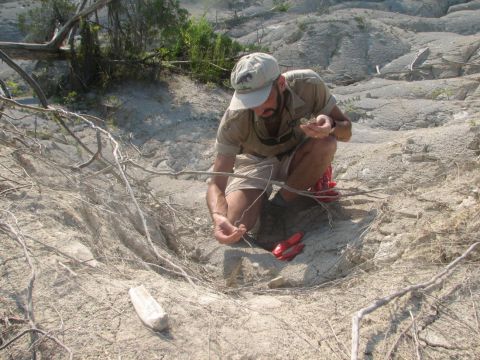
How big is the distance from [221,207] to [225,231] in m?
0.20

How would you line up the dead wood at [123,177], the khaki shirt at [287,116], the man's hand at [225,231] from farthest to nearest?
the khaki shirt at [287,116]
the man's hand at [225,231]
the dead wood at [123,177]

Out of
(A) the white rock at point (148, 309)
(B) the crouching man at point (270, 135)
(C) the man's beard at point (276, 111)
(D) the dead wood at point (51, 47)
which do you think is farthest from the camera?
(D) the dead wood at point (51, 47)

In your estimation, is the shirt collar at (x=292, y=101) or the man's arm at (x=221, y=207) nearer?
the man's arm at (x=221, y=207)

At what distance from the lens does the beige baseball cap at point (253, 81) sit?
264cm

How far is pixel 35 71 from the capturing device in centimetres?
568

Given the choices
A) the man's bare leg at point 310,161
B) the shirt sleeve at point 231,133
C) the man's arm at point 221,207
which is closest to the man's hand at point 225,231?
the man's arm at point 221,207

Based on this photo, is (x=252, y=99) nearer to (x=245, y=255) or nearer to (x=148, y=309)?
(x=245, y=255)

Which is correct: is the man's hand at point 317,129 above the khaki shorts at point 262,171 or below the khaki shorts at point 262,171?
above

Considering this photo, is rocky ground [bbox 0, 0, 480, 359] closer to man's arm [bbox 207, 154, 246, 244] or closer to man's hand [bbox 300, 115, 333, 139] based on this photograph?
man's arm [bbox 207, 154, 246, 244]

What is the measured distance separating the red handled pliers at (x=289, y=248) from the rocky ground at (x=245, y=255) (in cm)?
5

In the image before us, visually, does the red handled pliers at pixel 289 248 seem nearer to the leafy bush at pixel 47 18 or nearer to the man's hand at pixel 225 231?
the man's hand at pixel 225 231

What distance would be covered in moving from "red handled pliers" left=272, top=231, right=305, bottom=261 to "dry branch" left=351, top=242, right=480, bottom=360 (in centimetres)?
90

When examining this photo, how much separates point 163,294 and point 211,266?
0.90 meters

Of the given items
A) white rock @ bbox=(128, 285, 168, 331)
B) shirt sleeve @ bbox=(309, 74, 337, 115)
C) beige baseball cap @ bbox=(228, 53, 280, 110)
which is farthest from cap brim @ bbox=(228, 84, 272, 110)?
white rock @ bbox=(128, 285, 168, 331)
